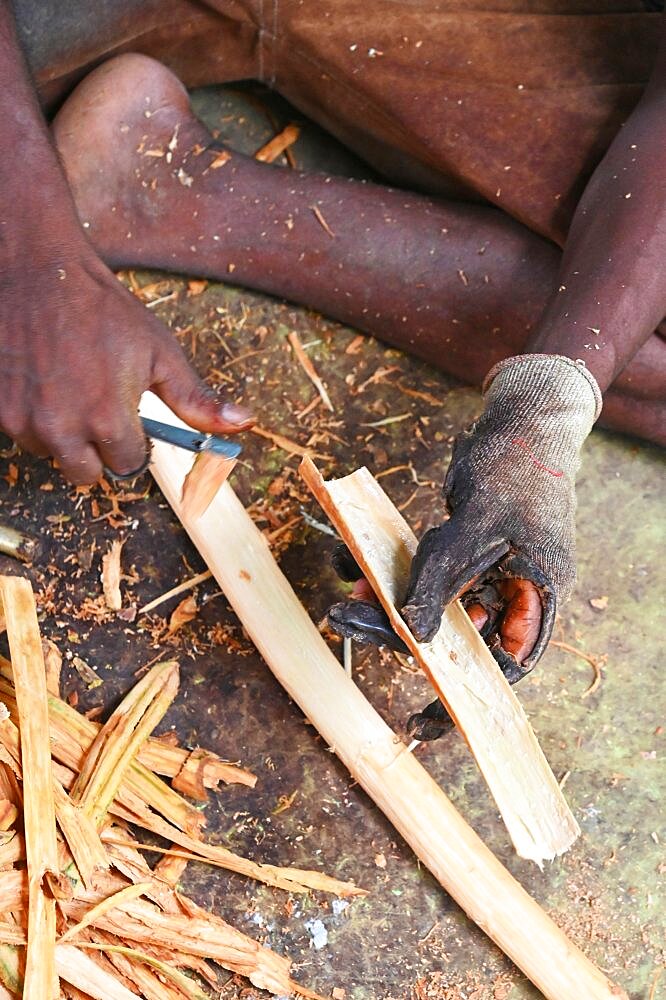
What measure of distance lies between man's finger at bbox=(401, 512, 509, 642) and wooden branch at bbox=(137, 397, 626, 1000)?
0.52 metres

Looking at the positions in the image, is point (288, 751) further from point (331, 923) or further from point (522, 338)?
point (522, 338)

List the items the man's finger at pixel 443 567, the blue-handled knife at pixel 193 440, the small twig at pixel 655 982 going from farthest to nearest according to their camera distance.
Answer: the small twig at pixel 655 982 < the blue-handled knife at pixel 193 440 < the man's finger at pixel 443 567

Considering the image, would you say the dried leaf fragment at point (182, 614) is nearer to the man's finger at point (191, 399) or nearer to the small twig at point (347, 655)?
the small twig at point (347, 655)

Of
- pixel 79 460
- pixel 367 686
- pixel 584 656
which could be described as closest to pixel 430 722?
pixel 367 686

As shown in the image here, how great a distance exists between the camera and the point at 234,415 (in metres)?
1.92

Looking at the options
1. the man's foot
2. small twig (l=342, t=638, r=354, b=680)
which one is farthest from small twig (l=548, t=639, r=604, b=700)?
the man's foot

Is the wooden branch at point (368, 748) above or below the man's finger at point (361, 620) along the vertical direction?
below

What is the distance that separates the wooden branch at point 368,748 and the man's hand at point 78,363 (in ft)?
1.42

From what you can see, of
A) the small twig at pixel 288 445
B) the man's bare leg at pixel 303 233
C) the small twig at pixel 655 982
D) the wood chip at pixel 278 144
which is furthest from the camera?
the wood chip at pixel 278 144

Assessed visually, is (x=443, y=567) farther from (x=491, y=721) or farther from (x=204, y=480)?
(x=204, y=480)

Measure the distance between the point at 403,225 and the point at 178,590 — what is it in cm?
109

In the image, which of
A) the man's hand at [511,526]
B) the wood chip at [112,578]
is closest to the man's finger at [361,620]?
the man's hand at [511,526]

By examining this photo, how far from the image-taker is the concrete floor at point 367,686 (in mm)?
2145

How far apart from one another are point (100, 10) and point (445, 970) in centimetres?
236
